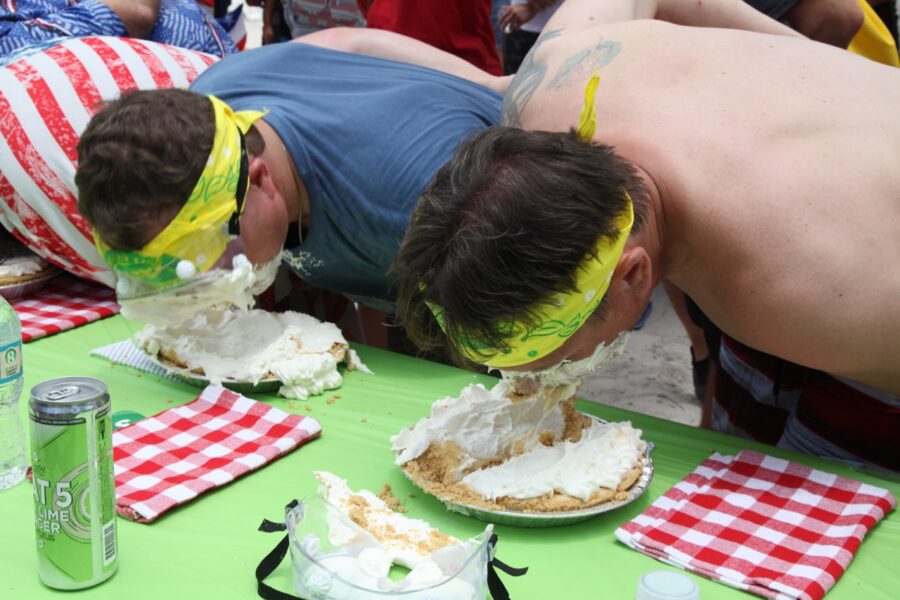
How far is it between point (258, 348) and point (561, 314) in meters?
0.83

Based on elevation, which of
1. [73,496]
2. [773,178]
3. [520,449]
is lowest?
[520,449]

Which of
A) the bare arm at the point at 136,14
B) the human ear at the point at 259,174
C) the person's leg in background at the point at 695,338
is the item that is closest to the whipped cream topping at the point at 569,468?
the human ear at the point at 259,174

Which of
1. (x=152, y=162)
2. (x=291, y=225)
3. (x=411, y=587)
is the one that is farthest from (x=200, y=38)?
(x=411, y=587)

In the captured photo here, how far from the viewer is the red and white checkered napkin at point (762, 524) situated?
1232 mm

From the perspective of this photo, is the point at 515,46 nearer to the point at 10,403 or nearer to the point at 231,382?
the point at 231,382

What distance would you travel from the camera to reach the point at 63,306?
2273 millimetres

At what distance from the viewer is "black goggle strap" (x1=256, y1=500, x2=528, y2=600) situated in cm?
119

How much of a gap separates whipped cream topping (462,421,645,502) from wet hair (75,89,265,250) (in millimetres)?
753

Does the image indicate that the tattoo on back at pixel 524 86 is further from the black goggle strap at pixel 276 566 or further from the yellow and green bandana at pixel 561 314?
the black goggle strap at pixel 276 566

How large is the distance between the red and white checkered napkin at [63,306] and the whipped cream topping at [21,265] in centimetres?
6

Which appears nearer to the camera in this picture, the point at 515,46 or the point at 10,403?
the point at 10,403

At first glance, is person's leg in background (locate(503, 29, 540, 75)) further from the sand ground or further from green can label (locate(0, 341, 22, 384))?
green can label (locate(0, 341, 22, 384))

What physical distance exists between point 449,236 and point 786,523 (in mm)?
→ 644

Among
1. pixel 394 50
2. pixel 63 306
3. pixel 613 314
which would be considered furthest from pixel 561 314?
pixel 63 306
